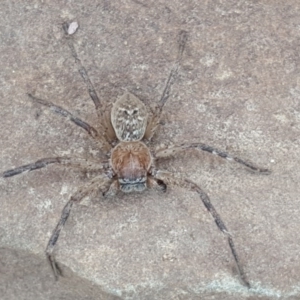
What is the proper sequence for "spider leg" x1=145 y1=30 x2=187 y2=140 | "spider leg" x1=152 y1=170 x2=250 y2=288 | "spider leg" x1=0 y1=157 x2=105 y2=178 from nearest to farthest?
1. "spider leg" x1=152 y1=170 x2=250 y2=288
2. "spider leg" x1=0 y1=157 x2=105 y2=178
3. "spider leg" x1=145 y1=30 x2=187 y2=140

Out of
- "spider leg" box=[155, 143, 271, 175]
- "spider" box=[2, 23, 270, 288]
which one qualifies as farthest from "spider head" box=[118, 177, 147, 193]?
"spider leg" box=[155, 143, 271, 175]

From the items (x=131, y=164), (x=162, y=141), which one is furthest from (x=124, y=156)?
(x=162, y=141)

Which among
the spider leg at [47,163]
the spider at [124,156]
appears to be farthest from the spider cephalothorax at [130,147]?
the spider leg at [47,163]

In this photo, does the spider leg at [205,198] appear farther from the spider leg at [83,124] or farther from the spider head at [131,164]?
the spider leg at [83,124]

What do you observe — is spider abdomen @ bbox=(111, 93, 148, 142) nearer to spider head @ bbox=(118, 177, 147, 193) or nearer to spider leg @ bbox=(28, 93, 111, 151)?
spider leg @ bbox=(28, 93, 111, 151)

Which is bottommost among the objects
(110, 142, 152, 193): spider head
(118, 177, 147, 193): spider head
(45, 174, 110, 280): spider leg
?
(45, 174, 110, 280): spider leg
